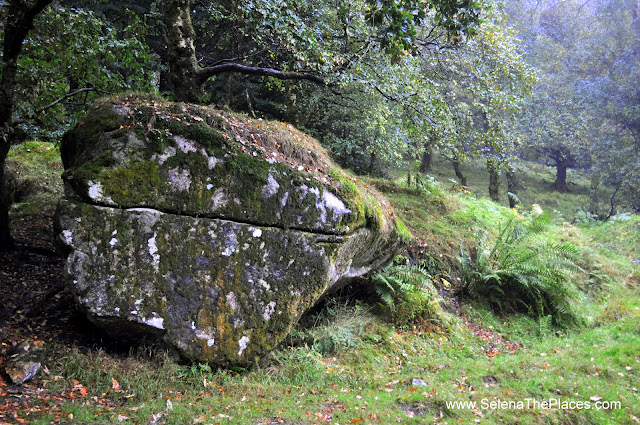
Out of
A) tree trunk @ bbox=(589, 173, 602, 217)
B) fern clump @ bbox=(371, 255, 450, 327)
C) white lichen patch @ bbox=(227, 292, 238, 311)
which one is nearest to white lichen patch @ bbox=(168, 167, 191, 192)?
white lichen patch @ bbox=(227, 292, 238, 311)

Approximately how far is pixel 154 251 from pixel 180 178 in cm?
102

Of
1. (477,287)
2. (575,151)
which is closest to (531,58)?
(575,151)

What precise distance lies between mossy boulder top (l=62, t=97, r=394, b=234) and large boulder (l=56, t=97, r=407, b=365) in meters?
0.02

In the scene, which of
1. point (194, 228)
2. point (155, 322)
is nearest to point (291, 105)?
point (194, 228)

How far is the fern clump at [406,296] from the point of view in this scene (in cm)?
777

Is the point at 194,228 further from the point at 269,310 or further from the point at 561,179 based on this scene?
the point at 561,179

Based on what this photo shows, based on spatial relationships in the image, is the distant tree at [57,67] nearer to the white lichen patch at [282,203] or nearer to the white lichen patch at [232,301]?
the white lichen patch at [282,203]

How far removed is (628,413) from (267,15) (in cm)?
732

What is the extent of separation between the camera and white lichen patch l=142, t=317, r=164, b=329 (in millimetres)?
5191

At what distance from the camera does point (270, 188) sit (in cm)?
602

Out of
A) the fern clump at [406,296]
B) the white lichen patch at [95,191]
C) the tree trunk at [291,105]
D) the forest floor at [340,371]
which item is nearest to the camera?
the forest floor at [340,371]

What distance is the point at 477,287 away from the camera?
9.50m

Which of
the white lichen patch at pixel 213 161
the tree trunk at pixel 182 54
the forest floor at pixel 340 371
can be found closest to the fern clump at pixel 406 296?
the forest floor at pixel 340 371

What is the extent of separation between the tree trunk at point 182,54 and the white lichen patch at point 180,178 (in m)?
2.18
